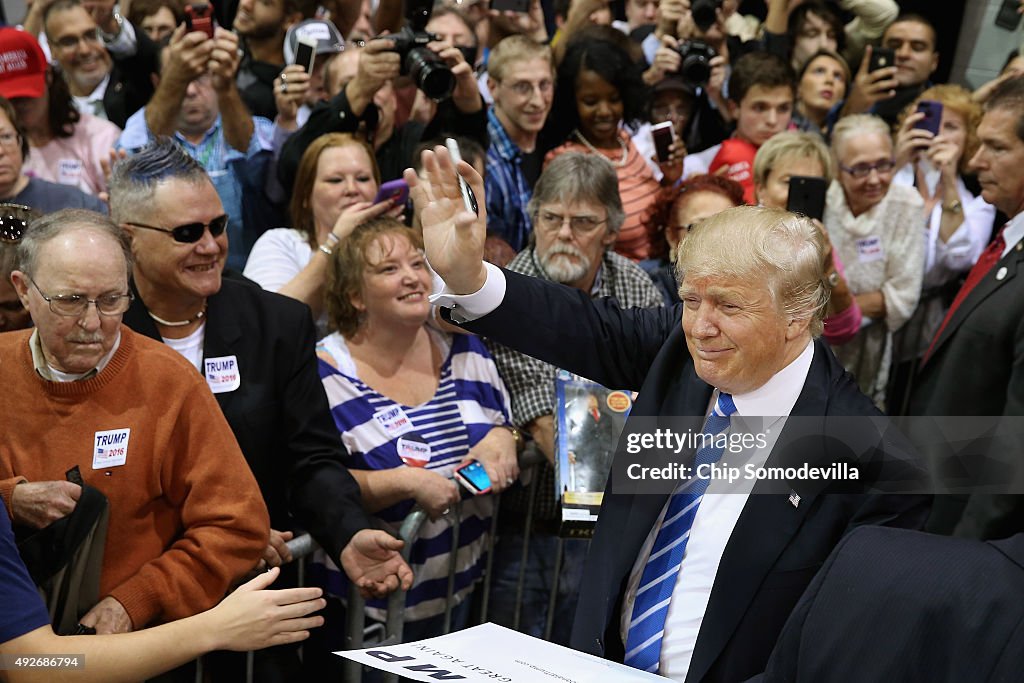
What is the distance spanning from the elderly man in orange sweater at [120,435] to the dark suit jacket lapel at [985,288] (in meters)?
2.52

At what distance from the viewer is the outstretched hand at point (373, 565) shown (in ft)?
9.52

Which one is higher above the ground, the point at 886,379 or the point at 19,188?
the point at 19,188

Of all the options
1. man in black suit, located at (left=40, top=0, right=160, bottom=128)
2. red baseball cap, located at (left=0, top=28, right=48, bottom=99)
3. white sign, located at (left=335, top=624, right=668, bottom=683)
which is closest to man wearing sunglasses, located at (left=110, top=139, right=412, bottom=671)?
white sign, located at (left=335, top=624, right=668, bottom=683)

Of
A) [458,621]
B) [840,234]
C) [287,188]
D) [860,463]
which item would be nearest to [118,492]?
[458,621]

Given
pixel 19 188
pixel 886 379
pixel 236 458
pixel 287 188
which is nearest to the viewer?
pixel 236 458

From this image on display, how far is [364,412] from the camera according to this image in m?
3.40

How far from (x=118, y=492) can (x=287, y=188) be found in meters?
2.33

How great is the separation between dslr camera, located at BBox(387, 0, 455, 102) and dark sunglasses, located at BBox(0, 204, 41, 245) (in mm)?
1837

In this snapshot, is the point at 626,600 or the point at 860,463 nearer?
the point at 860,463

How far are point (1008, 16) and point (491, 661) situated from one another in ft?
20.6

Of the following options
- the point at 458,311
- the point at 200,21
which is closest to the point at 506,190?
the point at 200,21

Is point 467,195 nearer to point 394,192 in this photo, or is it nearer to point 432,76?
point 394,192

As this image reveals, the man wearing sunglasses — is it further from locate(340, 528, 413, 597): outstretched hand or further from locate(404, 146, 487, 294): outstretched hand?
locate(404, 146, 487, 294): outstretched hand

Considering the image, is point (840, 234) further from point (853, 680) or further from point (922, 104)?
point (853, 680)
